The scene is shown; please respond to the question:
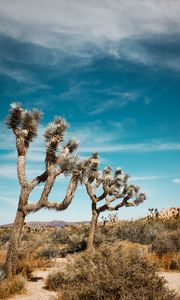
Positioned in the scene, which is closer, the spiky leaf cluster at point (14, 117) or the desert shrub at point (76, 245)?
the spiky leaf cluster at point (14, 117)

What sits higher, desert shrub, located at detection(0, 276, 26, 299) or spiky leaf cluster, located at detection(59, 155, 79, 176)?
spiky leaf cluster, located at detection(59, 155, 79, 176)

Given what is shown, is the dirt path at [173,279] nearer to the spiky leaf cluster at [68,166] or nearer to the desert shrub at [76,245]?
the spiky leaf cluster at [68,166]

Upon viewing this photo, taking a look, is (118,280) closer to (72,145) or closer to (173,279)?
(173,279)

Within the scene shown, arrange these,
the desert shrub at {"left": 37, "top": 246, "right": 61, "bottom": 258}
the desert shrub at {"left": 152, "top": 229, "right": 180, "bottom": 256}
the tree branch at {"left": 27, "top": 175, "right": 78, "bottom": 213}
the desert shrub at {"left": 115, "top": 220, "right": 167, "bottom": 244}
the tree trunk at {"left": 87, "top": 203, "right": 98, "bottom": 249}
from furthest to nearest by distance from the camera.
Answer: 1. the desert shrub at {"left": 115, "top": 220, "right": 167, "bottom": 244}
2. the tree trunk at {"left": 87, "top": 203, "right": 98, "bottom": 249}
3. the desert shrub at {"left": 37, "top": 246, "right": 61, "bottom": 258}
4. the desert shrub at {"left": 152, "top": 229, "right": 180, "bottom": 256}
5. the tree branch at {"left": 27, "top": 175, "right": 78, "bottom": 213}

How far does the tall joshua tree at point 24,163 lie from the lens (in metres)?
10.4

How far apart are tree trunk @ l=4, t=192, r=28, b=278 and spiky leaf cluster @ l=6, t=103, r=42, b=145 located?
2.01 m

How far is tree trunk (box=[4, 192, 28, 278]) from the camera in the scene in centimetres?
991

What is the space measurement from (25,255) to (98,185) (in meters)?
5.40

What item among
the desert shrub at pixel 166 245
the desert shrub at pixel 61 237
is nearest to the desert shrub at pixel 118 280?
the desert shrub at pixel 166 245

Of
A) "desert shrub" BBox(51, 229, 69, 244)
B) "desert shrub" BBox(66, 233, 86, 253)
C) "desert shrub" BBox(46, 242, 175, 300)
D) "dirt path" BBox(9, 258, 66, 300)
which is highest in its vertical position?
"desert shrub" BBox(51, 229, 69, 244)

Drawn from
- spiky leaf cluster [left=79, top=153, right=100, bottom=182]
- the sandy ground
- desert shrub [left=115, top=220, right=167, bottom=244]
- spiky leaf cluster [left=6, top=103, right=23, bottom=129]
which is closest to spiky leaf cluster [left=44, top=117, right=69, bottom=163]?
spiky leaf cluster [left=6, top=103, right=23, bottom=129]

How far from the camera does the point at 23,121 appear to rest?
1118 centimetres

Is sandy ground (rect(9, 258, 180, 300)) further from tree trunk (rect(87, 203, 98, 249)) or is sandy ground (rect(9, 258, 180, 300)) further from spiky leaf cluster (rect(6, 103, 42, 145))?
tree trunk (rect(87, 203, 98, 249))

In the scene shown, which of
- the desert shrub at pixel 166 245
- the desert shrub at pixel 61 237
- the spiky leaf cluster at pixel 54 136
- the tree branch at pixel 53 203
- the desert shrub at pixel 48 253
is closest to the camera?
the tree branch at pixel 53 203
